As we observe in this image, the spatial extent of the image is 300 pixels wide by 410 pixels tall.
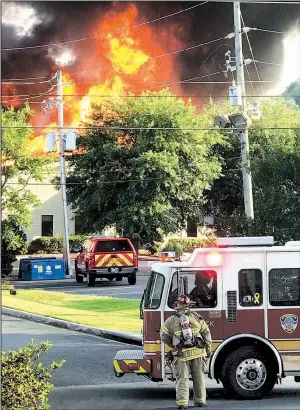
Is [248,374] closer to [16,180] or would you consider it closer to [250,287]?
[250,287]

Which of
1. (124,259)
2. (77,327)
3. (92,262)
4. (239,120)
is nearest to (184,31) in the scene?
(239,120)

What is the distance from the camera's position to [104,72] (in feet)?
29.9

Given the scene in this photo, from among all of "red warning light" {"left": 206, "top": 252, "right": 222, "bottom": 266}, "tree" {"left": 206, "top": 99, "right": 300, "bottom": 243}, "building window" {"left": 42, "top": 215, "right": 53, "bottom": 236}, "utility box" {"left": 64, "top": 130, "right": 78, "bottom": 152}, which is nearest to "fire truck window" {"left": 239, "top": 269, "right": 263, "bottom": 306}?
"red warning light" {"left": 206, "top": 252, "right": 222, "bottom": 266}

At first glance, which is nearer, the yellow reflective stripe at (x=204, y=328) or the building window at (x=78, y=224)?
the yellow reflective stripe at (x=204, y=328)

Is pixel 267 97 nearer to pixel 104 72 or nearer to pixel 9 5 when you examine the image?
pixel 104 72

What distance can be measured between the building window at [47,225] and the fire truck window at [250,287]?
2421mm

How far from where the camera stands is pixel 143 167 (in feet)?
28.6

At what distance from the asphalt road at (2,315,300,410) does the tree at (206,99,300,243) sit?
1803mm

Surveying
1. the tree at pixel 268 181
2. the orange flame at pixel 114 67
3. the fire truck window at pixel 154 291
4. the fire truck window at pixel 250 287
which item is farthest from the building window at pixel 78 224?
the fire truck window at pixel 250 287

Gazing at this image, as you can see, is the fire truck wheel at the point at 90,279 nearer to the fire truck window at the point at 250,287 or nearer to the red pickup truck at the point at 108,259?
the red pickup truck at the point at 108,259

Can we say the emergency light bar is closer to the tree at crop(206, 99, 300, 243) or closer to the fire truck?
the fire truck

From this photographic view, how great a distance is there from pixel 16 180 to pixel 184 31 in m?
2.83

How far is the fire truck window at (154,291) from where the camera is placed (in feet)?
24.3

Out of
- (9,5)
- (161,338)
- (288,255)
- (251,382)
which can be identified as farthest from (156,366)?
(9,5)
